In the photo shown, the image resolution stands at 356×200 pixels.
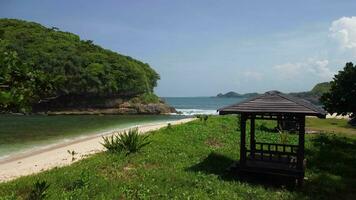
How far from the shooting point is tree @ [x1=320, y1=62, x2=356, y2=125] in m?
18.9

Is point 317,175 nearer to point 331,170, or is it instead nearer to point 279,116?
point 331,170

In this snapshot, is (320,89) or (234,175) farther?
(320,89)

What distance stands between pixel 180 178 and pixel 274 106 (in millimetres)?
4143

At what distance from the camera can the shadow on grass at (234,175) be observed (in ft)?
42.9

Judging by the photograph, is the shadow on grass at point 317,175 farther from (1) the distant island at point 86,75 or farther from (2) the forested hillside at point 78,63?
(1) the distant island at point 86,75

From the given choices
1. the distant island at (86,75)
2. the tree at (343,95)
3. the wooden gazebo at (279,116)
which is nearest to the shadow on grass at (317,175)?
the wooden gazebo at (279,116)

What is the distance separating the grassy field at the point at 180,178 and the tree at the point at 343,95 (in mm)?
2207

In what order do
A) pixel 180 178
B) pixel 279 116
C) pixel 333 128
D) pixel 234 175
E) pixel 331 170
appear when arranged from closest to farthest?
1. pixel 180 178
2. pixel 234 175
3. pixel 279 116
4. pixel 331 170
5. pixel 333 128

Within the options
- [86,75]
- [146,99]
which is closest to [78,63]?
[86,75]

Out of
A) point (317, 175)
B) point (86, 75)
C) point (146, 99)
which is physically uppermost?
point (86, 75)

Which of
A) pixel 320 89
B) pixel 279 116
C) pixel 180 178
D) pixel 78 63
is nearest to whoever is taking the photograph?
pixel 180 178

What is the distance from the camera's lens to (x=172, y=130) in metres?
24.5

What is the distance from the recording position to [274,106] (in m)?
13.3

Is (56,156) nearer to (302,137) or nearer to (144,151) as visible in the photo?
(144,151)
